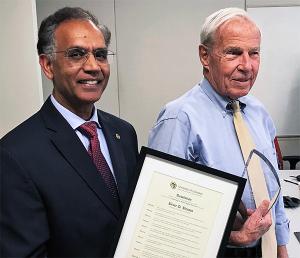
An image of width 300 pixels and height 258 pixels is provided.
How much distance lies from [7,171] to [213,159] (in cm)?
67

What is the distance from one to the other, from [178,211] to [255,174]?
37cm

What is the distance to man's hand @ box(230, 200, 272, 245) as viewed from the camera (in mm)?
1102

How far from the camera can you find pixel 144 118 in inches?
158

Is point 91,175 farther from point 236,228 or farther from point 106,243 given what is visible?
point 236,228

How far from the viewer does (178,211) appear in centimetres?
100

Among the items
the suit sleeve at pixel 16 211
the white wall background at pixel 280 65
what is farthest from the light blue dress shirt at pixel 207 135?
the white wall background at pixel 280 65

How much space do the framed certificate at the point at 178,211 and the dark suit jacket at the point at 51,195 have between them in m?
0.08

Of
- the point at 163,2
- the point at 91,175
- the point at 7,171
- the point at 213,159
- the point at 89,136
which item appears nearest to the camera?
the point at 7,171

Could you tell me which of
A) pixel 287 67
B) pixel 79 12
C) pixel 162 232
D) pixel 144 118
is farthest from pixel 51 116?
pixel 287 67

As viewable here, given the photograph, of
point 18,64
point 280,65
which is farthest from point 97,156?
point 280,65

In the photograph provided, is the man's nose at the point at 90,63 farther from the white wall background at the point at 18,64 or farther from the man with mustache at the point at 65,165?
the white wall background at the point at 18,64

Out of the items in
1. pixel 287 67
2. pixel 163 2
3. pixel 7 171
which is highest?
pixel 163 2

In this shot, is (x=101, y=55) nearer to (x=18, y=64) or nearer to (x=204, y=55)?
(x=204, y=55)

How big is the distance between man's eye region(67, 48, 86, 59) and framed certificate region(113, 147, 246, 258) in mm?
359
